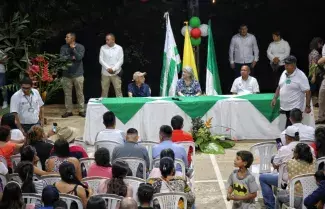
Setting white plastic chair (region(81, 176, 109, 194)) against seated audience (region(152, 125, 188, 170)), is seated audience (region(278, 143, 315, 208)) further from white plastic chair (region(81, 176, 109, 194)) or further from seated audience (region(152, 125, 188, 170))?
white plastic chair (region(81, 176, 109, 194))

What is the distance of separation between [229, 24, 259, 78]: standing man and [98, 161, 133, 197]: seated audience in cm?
779

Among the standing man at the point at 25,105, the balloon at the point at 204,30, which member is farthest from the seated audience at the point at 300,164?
the balloon at the point at 204,30

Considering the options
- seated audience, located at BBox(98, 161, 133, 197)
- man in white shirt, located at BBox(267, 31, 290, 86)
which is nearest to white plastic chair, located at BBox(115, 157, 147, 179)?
seated audience, located at BBox(98, 161, 133, 197)

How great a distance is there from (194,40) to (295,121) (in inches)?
206

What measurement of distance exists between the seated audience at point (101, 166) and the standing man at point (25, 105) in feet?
9.20

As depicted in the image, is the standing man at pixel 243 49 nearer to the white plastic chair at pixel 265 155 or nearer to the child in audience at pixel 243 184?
the white plastic chair at pixel 265 155

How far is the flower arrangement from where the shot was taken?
35.4ft

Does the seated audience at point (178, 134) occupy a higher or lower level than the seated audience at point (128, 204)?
higher

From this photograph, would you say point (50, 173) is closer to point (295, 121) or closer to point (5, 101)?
point (295, 121)

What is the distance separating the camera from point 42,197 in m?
6.12

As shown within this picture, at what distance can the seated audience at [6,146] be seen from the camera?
7.95m

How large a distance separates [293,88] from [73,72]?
474 cm

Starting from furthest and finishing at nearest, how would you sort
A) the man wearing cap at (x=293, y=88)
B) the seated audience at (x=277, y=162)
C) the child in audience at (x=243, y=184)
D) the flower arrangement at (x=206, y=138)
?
the flower arrangement at (x=206, y=138), the man wearing cap at (x=293, y=88), the seated audience at (x=277, y=162), the child in audience at (x=243, y=184)

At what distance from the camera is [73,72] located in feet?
44.0
